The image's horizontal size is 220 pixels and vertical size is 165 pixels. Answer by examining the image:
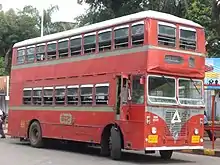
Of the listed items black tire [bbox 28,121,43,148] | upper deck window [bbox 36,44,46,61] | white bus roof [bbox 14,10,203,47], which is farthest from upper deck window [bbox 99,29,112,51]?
black tire [bbox 28,121,43,148]

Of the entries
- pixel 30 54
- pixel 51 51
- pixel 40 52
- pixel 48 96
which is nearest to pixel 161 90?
pixel 48 96

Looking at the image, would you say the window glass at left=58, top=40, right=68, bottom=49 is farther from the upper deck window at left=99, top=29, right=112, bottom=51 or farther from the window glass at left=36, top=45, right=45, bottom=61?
the upper deck window at left=99, top=29, right=112, bottom=51

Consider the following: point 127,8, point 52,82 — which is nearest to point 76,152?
point 52,82

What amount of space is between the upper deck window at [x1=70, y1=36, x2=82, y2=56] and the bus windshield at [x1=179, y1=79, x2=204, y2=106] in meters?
4.07

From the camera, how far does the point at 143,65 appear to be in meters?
13.5

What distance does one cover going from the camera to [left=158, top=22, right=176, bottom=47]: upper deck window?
→ 1383 cm

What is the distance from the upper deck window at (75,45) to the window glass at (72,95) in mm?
1234

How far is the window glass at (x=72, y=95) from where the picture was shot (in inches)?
643

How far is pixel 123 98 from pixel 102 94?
1243mm

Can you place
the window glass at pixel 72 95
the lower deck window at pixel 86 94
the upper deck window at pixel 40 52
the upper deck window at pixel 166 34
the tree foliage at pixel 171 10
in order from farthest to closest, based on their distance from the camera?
the tree foliage at pixel 171 10
the upper deck window at pixel 40 52
the window glass at pixel 72 95
the lower deck window at pixel 86 94
the upper deck window at pixel 166 34

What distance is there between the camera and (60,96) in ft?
56.5

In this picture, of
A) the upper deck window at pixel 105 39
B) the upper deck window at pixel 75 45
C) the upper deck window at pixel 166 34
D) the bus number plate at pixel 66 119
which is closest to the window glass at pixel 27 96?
the bus number plate at pixel 66 119

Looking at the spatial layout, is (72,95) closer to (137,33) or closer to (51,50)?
(51,50)

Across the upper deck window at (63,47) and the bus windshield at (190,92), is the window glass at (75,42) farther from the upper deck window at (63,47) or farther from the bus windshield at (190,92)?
the bus windshield at (190,92)
